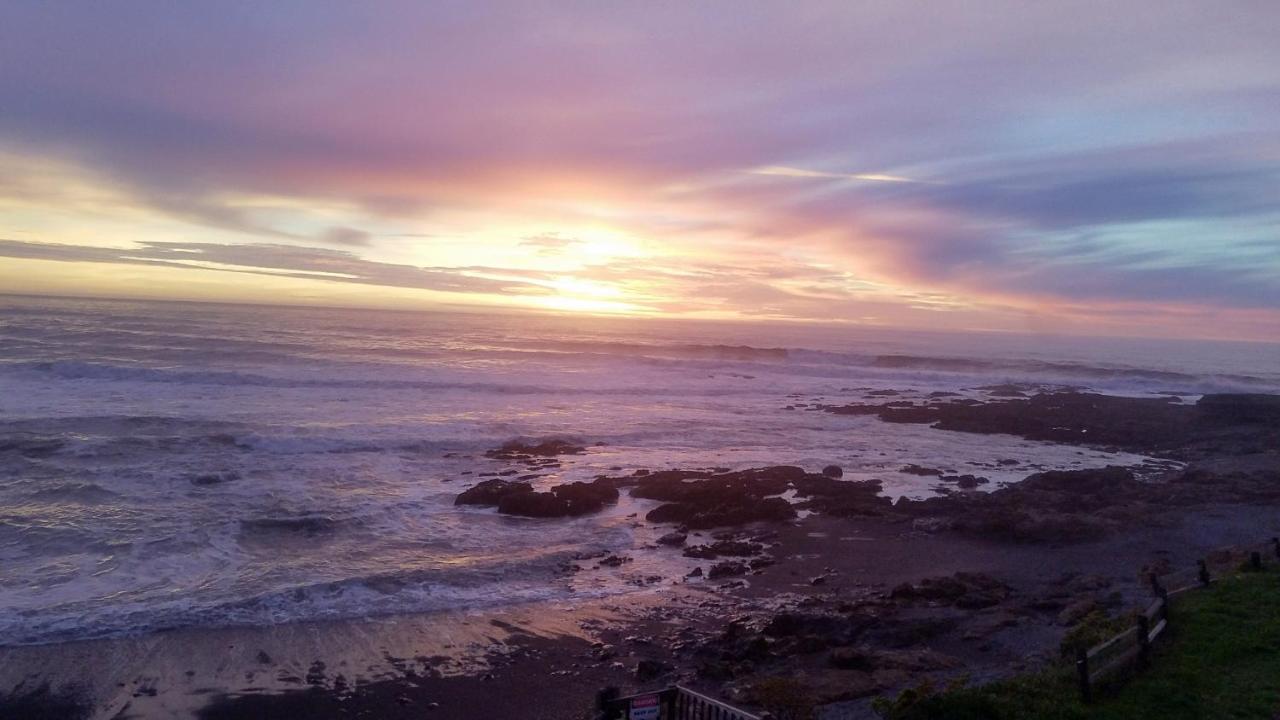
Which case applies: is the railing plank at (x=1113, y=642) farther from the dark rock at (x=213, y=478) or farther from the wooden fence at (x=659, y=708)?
the dark rock at (x=213, y=478)

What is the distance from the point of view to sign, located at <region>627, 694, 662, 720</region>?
258 inches

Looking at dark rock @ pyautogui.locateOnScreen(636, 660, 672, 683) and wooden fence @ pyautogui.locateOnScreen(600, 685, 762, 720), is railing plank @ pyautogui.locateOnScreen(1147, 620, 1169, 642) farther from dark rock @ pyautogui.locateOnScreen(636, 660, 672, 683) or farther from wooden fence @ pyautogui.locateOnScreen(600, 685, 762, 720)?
dark rock @ pyautogui.locateOnScreen(636, 660, 672, 683)

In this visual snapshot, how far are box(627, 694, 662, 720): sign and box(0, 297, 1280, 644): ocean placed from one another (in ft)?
21.8

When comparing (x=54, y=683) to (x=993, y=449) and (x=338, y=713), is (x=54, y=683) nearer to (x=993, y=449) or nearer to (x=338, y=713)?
(x=338, y=713)

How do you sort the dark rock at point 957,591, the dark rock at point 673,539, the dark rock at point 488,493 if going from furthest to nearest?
1. the dark rock at point 488,493
2. the dark rock at point 673,539
3. the dark rock at point 957,591

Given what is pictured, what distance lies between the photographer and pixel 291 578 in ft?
43.5

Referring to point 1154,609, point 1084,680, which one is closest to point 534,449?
point 1154,609

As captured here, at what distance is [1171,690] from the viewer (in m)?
7.06

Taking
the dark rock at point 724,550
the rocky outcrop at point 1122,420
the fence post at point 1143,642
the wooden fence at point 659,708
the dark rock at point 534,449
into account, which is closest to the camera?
the wooden fence at point 659,708

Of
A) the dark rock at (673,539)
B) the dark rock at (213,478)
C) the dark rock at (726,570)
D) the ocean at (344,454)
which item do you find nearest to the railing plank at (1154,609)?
the dark rock at (726,570)

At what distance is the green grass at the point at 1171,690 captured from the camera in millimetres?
6688

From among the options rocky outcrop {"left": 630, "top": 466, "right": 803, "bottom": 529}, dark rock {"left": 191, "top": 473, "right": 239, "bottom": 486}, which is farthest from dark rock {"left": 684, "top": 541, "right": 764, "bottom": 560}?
dark rock {"left": 191, "top": 473, "right": 239, "bottom": 486}

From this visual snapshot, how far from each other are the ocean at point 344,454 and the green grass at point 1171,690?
7508 mm

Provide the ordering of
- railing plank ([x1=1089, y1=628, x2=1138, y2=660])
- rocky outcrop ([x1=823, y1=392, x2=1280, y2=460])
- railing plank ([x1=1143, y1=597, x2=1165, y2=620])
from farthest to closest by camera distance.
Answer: rocky outcrop ([x1=823, y1=392, x2=1280, y2=460])
railing plank ([x1=1143, y1=597, x2=1165, y2=620])
railing plank ([x1=1089, y1=628, x2=1138, y2=660])
